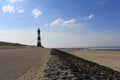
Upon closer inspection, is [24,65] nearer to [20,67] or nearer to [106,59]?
[20,67]

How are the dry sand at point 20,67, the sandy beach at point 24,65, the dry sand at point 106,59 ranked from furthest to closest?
the dry sand at point 106,59, the dry sand at point 20,67, the sandy beach at point 24,65

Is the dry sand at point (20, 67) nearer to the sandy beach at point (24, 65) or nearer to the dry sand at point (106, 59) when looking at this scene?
the sandy beach at point (24, 65)

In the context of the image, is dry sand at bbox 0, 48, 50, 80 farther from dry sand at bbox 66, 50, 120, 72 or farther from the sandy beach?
dry sand at bbox 66, 50, 120, 72

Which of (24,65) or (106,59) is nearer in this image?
(24,65)

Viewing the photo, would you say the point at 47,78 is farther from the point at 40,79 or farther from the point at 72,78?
the point at 72,78

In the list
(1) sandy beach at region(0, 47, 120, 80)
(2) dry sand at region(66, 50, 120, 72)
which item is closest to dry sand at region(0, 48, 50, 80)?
(1) sandy beach at region(0, 47, 120, 80)

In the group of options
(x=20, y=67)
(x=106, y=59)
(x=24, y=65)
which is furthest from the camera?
(x=106, y=59)

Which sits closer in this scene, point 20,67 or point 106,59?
point 20,67

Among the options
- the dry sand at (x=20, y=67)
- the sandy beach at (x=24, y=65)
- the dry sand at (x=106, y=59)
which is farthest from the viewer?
the dry sand at (x=106, y=59)

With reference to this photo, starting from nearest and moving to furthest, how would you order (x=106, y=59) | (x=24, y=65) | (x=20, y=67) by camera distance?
(x=20, y=67) < (x=24, y=65) < (x=106, y=59)

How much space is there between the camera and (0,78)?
9641 mm

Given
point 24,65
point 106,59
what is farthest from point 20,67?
point 106,59

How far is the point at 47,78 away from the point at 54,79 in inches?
11.0

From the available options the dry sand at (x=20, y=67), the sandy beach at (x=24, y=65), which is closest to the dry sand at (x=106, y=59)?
the sandy beach at (x=24, y=65)
